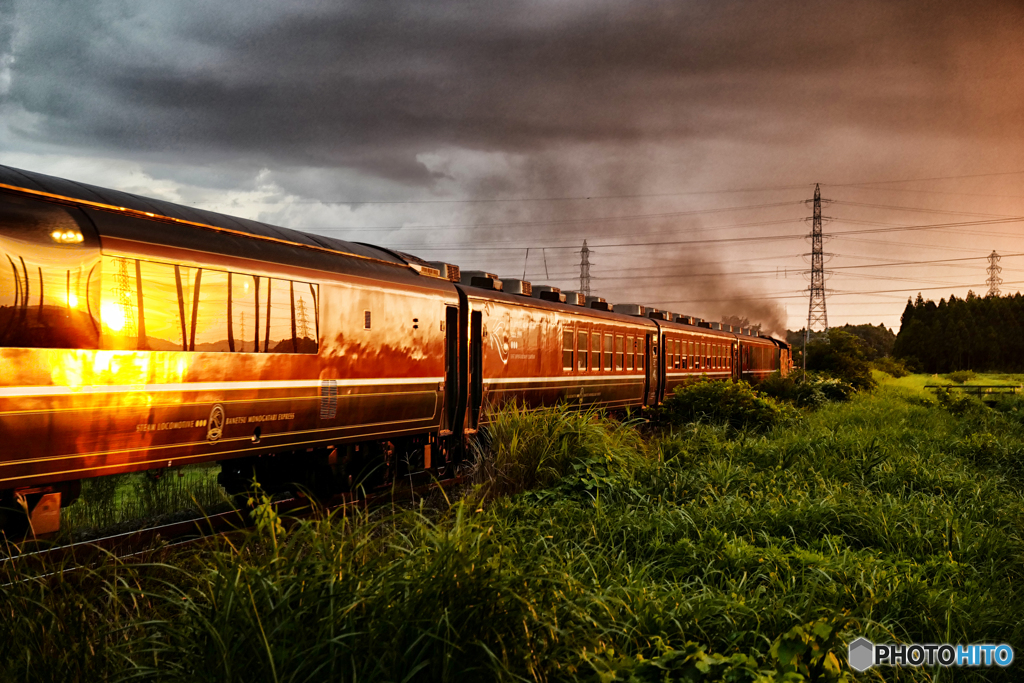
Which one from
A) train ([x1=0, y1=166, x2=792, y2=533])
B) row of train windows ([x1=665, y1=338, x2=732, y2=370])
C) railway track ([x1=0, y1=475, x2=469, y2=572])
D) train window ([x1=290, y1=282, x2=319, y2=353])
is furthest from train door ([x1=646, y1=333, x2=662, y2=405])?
train window ([x1=290, y1=282, x2=319, y2=353])

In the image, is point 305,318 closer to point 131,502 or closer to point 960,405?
point 131,502

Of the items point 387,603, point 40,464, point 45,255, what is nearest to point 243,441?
point 40,464

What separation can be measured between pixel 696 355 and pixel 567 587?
2479 centimetres

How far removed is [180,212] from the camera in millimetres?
8469

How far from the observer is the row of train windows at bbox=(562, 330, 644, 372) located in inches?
703

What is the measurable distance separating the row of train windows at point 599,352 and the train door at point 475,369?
414 cm

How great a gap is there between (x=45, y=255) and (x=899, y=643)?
6764 millimetres

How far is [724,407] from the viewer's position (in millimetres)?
16219

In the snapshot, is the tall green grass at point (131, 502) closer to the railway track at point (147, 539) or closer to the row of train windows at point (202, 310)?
the railway track at point (147, 539)

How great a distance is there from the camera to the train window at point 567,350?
1750 cm

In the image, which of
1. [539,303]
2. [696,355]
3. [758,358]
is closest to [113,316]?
[539,303]

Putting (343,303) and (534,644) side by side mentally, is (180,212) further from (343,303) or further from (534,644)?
(534,644)

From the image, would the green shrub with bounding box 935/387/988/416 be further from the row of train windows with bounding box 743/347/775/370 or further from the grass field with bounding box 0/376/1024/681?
the row of train windows with bounding box 743/347/775/370

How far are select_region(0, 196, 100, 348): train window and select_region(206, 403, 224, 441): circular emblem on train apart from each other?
1.53m
